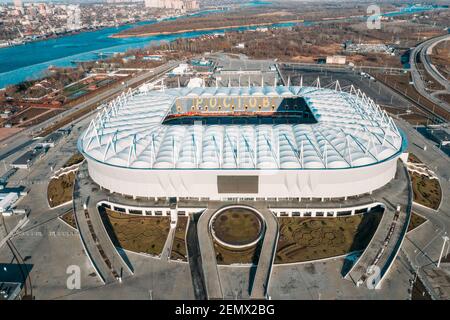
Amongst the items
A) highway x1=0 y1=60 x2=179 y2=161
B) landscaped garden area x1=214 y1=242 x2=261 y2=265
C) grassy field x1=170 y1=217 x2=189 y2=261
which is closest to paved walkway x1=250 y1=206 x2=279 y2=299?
landscaped garden area x1=214 y1=242 x2=261 y2=265

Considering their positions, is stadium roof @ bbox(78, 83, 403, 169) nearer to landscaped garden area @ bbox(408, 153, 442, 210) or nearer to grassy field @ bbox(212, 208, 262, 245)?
grassy field @ bbox(212, 208, 262, 245)

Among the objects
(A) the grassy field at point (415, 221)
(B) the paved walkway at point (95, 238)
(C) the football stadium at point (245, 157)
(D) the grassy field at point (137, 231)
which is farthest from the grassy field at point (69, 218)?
(A) the grassy field at point (415, 221)

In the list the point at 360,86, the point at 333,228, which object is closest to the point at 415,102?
the point at 360,86

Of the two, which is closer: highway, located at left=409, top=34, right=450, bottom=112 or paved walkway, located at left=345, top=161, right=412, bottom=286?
paved walkway, located at left=345, top=161, right=412, bottom=286

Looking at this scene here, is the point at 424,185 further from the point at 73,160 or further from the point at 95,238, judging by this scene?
the point at 73,160

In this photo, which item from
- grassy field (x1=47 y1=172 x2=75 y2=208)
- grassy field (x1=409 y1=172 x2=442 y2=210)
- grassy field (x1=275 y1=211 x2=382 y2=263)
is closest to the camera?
grassy field (x1=275 y1=211 x2=382 y2=263)
